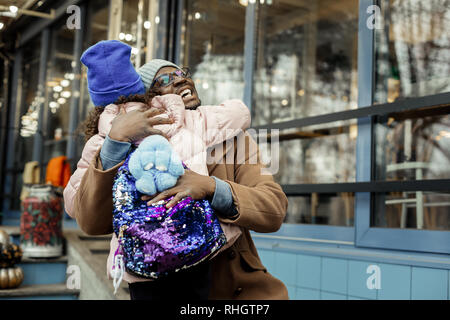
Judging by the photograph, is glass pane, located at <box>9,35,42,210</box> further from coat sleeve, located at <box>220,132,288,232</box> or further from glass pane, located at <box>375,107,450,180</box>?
coat sleeve, located at <box>220,132,288,232</box>

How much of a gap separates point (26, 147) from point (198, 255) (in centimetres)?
731

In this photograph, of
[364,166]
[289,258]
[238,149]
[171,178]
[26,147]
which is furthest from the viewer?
[26,147]

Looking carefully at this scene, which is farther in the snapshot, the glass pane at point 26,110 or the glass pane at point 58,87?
the glass pane at point 26,110

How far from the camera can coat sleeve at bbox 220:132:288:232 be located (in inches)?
43.3

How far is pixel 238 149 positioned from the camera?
1.26 m

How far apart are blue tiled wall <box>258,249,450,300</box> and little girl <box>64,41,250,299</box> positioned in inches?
52.9

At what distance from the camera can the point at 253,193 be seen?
113 cm

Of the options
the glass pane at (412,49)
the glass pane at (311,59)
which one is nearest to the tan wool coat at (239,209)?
the glass pane at (412,49)

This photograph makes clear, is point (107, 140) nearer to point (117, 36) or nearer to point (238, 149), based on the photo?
point (238, 149)

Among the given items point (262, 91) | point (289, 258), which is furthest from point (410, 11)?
point (289, 258)

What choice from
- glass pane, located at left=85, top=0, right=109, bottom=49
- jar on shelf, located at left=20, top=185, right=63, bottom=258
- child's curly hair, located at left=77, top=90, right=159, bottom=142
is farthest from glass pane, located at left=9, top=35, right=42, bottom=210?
child's curly hair, located at left=77, top=90, right=159, bottom=142

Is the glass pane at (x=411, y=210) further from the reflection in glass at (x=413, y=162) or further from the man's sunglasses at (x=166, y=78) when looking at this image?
the man's sunglasses at (x=166, y=78)

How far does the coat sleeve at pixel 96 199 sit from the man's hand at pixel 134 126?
2.7 inches

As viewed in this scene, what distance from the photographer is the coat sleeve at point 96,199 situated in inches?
43.0
